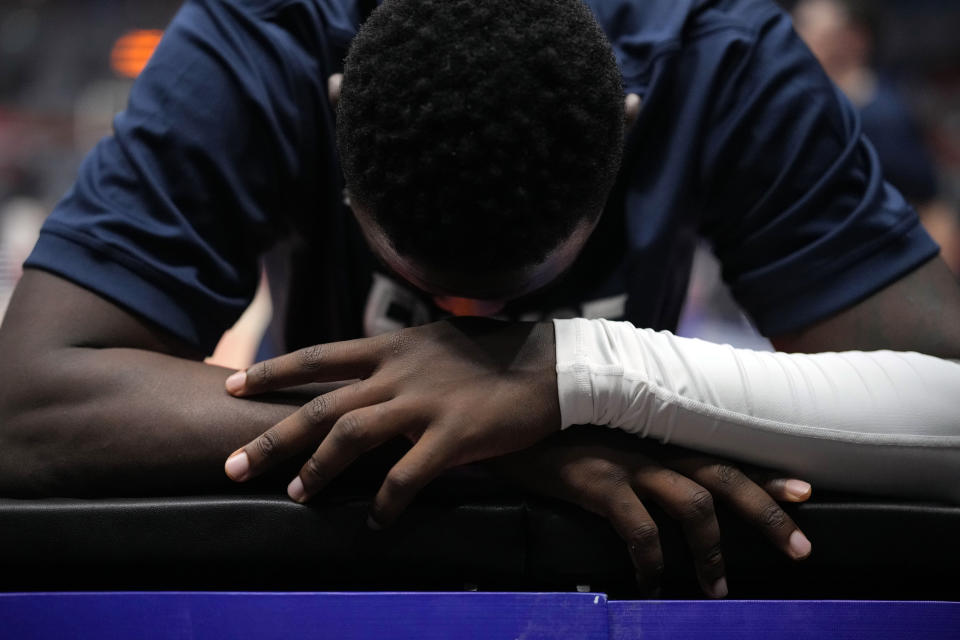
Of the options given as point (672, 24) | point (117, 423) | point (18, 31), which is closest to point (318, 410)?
point (117, 423)

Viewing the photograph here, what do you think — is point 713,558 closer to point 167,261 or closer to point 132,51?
point 167,261

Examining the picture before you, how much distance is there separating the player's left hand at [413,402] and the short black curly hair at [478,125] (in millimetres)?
57

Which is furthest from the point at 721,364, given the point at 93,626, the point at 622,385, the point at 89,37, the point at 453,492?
the point at 89,37

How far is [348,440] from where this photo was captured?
0.51m

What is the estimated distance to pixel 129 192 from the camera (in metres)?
0.65

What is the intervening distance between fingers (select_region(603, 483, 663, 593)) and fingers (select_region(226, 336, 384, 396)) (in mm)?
187

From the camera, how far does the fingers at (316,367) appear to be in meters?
0.55

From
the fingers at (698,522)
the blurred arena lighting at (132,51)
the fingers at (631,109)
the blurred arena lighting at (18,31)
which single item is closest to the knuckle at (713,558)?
the fingers at (698,522)

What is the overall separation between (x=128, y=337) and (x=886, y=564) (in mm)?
567

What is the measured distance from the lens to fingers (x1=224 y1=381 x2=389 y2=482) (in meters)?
0.52

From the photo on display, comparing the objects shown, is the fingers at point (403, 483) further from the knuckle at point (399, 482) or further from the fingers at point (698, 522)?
the fingers at point (698, 522)

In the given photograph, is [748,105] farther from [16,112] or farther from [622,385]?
[16,112]

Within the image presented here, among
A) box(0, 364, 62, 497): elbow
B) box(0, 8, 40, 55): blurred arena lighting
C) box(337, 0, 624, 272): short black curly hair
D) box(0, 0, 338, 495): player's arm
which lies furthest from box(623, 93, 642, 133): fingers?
box(0, 8, 40, 55): blurred arena lighting

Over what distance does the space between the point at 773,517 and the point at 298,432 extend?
12.2 inches
